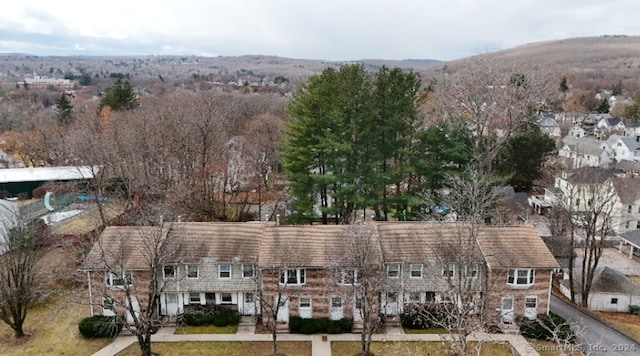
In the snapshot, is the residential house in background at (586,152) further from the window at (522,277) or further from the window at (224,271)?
the window at (224,271)

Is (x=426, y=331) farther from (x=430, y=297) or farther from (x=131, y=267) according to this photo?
(x=131, y=267)

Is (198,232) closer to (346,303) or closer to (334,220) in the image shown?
(346,303)

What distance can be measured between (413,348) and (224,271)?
10.5 meters

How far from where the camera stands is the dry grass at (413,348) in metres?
23.6

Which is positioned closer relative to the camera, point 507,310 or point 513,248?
point 507,310

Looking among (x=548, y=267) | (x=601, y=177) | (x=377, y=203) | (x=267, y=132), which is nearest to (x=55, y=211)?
(x=267, y=132)

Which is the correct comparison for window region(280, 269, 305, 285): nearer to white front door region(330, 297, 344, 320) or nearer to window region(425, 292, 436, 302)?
white front door region(330, 297, 344, 320)

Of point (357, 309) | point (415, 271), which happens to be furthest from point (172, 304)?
point (415, 271)

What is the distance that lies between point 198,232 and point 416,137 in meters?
15.8

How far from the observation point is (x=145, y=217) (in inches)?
1168

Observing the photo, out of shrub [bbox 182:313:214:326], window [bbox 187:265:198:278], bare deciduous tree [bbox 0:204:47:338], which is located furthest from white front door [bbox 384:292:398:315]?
bare deciduous tree [bbox 0:204:47:338]

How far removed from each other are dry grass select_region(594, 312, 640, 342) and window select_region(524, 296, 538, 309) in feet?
16.5

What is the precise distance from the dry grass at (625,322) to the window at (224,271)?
2130 centimetres

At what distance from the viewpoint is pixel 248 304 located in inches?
1048
